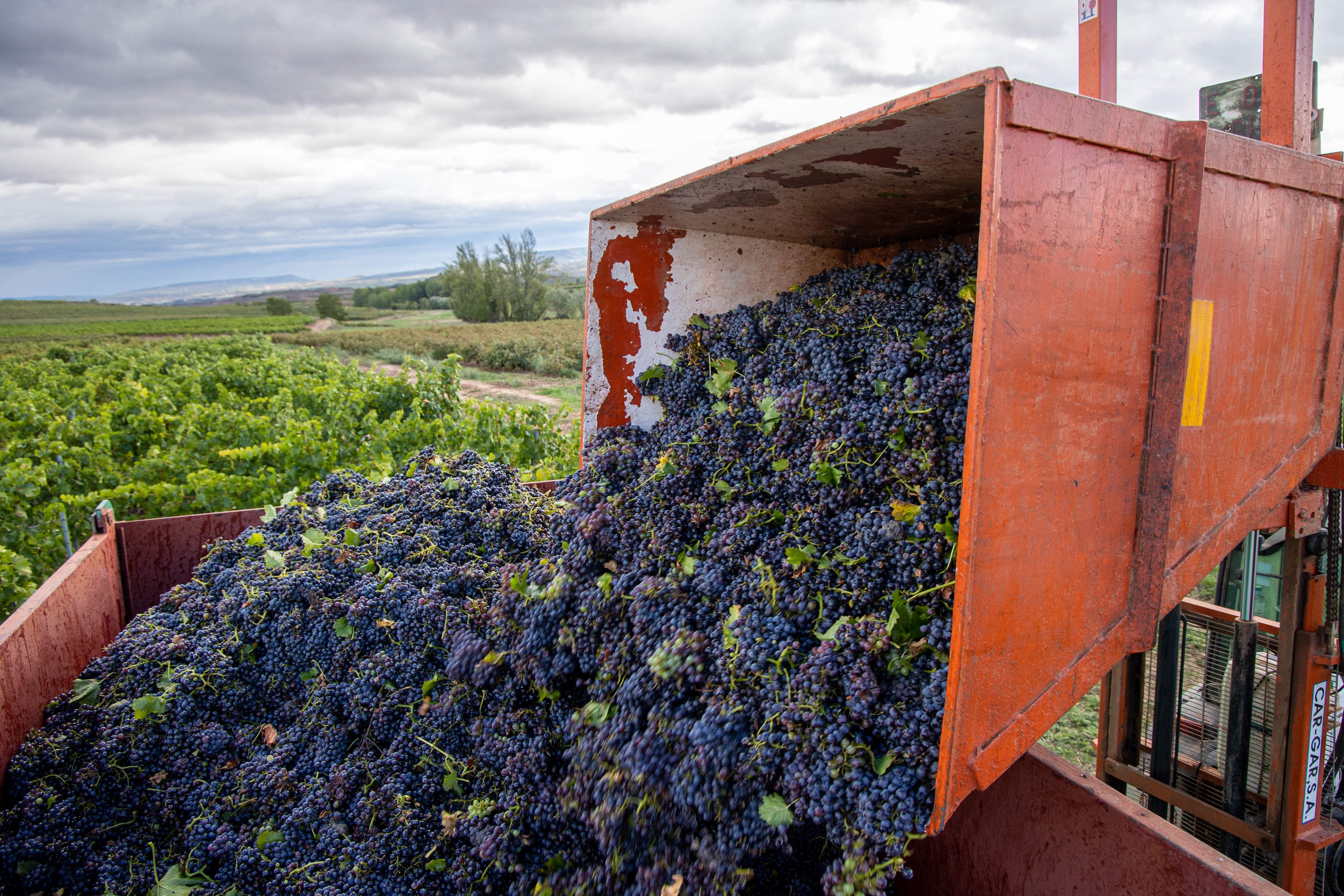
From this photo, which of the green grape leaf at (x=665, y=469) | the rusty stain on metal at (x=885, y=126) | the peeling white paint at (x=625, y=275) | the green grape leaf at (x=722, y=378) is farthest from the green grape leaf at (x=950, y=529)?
the peeling white paint at (x=625, y=275)

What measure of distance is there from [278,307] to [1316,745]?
81.6 metres

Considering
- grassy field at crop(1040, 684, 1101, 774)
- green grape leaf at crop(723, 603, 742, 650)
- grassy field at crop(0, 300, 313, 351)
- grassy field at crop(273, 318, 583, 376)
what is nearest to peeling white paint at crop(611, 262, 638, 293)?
green grape leaf at crop(723, 603, 742, 650)

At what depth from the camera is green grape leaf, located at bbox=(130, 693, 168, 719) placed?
2.16m

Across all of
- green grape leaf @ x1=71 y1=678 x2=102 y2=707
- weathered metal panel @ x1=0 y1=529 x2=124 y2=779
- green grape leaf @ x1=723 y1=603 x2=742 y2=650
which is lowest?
green grape leaf @ x1=71 y1=678 x2=102 y2=707

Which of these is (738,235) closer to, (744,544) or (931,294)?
(931,294)

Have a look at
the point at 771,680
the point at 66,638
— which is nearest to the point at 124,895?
the point at 66,638

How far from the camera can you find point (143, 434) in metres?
7.43

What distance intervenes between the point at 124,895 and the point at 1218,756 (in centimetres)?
371

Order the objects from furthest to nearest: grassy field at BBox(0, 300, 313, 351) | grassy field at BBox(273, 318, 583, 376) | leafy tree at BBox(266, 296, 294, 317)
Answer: leafy tree at BBox(266, 296, 294, 317), grassy field at BBox(0, 300, 313, 351), grassy field at BBox(273, 318, 583, 376)

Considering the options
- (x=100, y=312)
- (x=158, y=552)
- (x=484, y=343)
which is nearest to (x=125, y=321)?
(x=100, y=312)

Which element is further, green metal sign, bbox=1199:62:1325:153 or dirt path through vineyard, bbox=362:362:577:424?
dirt path through vineyard, bbox=362:362:577:424

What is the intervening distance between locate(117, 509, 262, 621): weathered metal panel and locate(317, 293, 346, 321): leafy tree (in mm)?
72079

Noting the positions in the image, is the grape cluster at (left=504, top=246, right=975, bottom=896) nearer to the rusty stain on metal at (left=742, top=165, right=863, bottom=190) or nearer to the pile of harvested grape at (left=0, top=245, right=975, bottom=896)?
the pile of harvested grape at (left=0, top=245, right=975, bottom=896)

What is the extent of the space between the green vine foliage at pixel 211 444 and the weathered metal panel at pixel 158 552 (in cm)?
120
